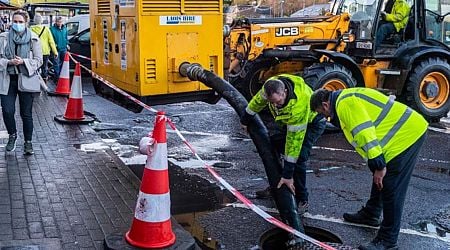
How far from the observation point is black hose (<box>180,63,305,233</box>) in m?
5.18

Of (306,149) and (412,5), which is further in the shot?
(412,5)

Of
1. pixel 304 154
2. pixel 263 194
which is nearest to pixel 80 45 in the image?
pixel 263 194

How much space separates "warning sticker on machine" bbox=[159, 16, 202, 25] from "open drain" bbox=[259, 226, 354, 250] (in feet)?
9.95

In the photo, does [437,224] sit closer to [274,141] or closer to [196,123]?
[274,141]

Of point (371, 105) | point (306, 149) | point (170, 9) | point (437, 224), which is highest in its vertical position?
point (170, 9)

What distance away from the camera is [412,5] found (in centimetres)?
1068

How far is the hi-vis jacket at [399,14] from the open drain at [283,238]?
6278 millimetres

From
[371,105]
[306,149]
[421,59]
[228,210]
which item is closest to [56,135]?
[228,210]

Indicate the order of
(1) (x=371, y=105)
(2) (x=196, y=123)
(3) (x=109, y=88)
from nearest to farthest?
(1) (x=371, y=105) < (3) (x=109, y=88) < (2) (x=196, y=123)

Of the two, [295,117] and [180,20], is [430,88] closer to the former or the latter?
[180,20]

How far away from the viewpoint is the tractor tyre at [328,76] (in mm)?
9430

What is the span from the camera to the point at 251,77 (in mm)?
10781

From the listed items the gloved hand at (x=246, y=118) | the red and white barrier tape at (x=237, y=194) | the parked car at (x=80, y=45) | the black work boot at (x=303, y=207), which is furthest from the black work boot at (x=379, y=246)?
the parked car at (x=80, y=45)

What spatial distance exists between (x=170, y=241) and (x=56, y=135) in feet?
14.8
